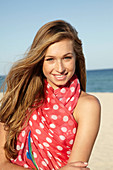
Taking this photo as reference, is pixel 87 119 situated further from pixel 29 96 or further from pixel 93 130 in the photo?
pixel 29 96

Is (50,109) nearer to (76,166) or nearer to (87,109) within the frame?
(87,109)

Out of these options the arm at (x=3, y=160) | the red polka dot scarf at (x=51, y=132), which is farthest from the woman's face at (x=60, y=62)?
the arm at (x=3, y=160)

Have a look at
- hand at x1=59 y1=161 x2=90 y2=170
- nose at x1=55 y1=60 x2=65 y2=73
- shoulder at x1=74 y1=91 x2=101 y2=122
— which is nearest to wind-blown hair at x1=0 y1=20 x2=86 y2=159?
nose at x1=55 y1=60 x2=65 y2=73

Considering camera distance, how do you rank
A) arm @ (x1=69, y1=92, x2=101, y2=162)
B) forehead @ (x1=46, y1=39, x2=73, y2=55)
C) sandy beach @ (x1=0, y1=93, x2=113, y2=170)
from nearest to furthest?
arm @ (x1=69, y1=92, x2=101, y2=162), forehead @ (x1=46, y1=39, x2=73, y2=55), sandy beach @ (x1=0, y1=93, x2=113, y2=170)

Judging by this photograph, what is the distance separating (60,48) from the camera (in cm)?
205

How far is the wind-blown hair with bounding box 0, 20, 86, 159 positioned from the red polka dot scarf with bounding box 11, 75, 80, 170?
3.4 inches

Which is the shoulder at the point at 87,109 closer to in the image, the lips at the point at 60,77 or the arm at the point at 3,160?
the lips at the point at 60,77

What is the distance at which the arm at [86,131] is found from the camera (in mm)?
1930

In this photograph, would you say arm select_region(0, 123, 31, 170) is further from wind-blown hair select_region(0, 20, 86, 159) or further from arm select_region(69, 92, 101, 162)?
arm select_region(69, 92, 101, 162)

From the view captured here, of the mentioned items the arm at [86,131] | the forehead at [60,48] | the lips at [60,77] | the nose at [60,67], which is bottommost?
the arm at [86,131]

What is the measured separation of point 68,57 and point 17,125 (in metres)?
0.73

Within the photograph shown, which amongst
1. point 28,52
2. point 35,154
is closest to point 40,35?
point 28,52

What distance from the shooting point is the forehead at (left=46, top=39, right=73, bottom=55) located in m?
2.04

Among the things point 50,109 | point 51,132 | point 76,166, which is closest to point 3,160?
point 51,132
